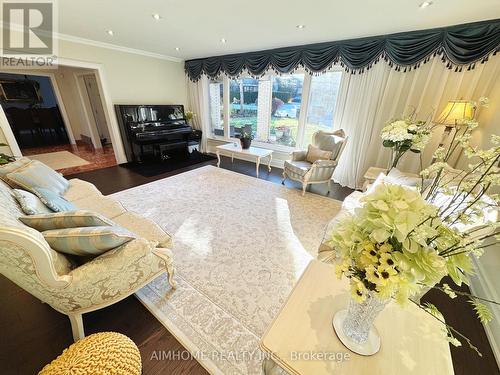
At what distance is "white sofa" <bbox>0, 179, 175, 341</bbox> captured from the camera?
0.85 metres

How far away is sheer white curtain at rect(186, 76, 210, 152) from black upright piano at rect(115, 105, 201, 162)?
459 mm

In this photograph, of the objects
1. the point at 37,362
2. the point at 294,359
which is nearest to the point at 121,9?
the point at 37,362

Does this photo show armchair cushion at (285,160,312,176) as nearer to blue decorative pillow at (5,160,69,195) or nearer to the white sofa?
the white sofa

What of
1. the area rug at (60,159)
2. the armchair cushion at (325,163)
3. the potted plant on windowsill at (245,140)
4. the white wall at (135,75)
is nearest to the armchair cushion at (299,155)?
the armchair cushion at (325,163)

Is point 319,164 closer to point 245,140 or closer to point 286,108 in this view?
point 245,140

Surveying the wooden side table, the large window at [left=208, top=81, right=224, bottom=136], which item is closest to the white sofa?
the wooden side table

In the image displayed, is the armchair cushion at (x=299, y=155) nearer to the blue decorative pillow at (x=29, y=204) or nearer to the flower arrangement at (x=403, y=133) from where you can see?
the flower arrangement at (x=403, y=133)

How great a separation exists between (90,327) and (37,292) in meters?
0.49

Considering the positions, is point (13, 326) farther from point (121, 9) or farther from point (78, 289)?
point (121, 9)

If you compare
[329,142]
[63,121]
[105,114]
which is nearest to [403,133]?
[329,142]

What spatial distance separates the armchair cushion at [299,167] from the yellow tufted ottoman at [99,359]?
9.07 ft

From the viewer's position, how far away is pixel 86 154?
16.5 feet

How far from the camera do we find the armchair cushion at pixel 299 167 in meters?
3.11

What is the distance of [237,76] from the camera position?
445 cm
